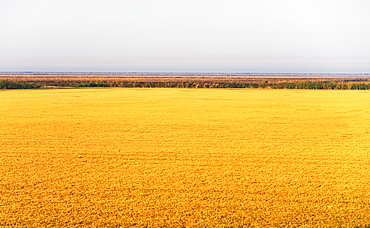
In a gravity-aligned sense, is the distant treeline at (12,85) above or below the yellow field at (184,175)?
above

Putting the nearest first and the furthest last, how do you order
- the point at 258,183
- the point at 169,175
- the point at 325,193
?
1. the point at 325,193
2. the point at 258,183
3. the point at 169,175

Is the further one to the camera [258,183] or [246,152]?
[246,152]

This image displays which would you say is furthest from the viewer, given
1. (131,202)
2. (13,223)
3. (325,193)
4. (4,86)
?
(4,86)

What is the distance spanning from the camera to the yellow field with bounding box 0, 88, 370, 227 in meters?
7.18

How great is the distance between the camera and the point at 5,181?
29.9ft

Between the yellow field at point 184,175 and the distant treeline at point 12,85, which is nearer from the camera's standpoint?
the yellow field at point 184,175

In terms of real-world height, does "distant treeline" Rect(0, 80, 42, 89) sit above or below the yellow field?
above

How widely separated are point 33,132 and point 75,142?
3.31 metres

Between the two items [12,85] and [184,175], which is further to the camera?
[12,85]

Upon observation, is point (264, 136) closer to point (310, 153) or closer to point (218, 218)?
Answer: point (310, 153)

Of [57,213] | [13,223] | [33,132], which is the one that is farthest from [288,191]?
[33,132]

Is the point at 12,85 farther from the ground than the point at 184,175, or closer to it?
farther from the ground

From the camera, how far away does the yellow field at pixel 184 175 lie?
23.5 feet

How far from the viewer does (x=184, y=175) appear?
9680 mm
